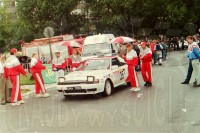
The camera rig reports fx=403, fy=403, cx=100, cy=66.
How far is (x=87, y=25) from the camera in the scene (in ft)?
174

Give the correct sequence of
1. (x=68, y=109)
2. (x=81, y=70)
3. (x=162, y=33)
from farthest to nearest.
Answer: (x=162, y=33), (x=81, y=70), (x=68, y=109)

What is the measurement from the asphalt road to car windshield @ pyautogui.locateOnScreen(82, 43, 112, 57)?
765cm

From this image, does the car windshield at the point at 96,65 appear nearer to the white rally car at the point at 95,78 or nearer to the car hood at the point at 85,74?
Answer: the white rally car at the point at 95,78

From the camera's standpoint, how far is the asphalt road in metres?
9.39

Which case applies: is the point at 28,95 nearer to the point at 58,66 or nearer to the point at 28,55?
the point at 58,66

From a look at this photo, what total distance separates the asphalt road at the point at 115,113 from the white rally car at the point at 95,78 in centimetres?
35

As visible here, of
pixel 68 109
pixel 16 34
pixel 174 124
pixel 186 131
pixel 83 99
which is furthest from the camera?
pixel 16 34

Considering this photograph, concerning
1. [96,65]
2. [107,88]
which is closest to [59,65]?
[96,65]

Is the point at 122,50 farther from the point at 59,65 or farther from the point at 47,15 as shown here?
the point at 47,15

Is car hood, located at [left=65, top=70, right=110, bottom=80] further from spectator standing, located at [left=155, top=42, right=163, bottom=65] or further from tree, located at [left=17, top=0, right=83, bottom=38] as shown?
tree, located at [left=17, top=0, right=83, bottom=38]

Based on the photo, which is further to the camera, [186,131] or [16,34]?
[16,34]

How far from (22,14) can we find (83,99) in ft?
131

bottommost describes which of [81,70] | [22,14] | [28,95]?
[28,95]

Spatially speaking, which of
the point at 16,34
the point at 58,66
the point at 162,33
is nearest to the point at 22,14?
the point at 16,34
